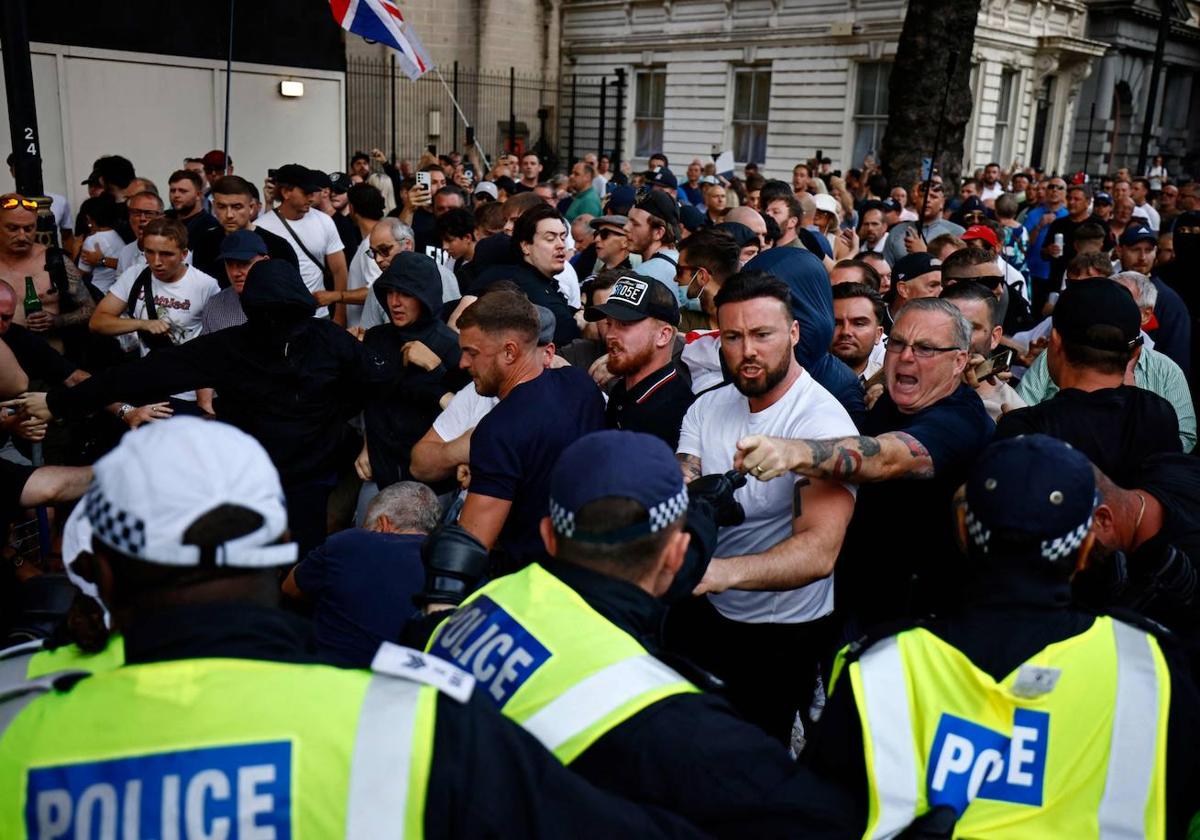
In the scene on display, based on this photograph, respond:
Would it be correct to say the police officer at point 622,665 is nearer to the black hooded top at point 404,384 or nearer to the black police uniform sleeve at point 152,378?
the black police uniform sleeve at point 152,378

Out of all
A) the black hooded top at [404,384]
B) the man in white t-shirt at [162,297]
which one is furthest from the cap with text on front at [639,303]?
the man in white t-shirt at [162,297]

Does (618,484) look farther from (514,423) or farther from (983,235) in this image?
(983,235)

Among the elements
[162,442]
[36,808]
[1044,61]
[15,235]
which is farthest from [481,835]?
[1044,61]

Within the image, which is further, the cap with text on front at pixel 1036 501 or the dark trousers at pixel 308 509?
the dark trousers at pixel 308 509

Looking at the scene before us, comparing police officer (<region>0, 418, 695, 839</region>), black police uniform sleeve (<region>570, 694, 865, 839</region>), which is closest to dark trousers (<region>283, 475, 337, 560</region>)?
police officer (<region>0, 418, 695, 839</region>)

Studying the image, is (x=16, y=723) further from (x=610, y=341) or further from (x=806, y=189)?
(x=806, y=189)

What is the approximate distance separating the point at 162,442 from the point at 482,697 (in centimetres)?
63

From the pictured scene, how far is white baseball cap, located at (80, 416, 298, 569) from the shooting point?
56.6 inches

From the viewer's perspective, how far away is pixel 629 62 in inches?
1134

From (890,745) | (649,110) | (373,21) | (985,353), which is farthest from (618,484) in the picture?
(649,110)

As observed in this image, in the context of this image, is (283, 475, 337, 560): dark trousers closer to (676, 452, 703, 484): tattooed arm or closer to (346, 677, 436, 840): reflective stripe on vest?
(676, 452, 703, 484): tattooed arm

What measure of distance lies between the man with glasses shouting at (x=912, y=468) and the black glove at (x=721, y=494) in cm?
30

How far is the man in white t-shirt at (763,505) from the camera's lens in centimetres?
315

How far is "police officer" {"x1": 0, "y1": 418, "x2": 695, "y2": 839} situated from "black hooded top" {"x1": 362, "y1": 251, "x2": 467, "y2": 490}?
10.6ft
